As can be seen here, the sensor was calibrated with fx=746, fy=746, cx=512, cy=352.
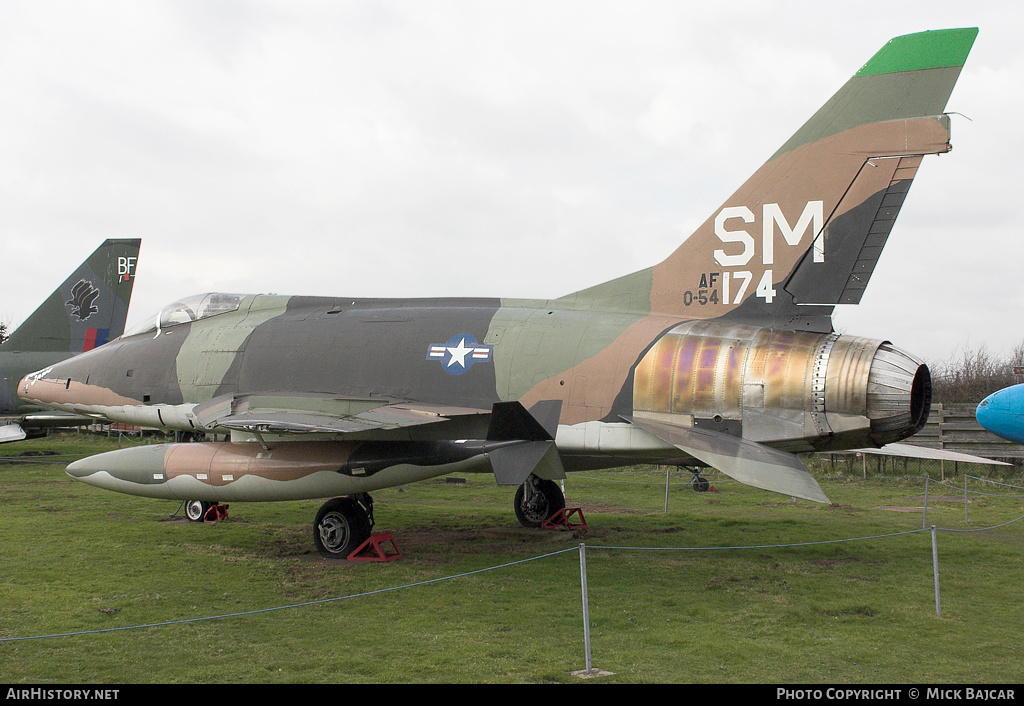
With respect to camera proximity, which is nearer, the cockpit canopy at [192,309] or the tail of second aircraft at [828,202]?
the tail of second aircraft at [828,202]

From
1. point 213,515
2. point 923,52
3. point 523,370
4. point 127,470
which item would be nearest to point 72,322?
point 213,515

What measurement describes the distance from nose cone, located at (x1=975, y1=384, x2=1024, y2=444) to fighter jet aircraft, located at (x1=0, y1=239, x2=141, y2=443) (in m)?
19.4

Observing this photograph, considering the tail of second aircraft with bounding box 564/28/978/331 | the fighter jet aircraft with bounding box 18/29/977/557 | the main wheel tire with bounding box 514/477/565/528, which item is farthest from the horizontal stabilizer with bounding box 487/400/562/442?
the main wheel tire with bounding box 514/477/565/528

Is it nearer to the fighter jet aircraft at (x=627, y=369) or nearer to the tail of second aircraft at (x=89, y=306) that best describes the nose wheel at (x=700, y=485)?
the fighter jet aircraft at (x=627, y=369)

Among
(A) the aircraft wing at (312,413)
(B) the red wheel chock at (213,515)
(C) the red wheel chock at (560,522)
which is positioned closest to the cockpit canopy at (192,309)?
(A) the aircraft wing at (312,413)

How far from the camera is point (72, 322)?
19500 millimetres

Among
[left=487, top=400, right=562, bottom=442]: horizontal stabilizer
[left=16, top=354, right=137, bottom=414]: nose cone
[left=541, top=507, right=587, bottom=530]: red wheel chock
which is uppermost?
[left=16, top=354, right=137, bottom=414]: nose cone

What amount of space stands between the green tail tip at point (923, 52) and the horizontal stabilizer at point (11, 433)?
20.2 m

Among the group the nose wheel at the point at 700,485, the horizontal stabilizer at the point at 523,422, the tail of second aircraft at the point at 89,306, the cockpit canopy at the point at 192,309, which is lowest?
the nose wheel at the point at 700,485

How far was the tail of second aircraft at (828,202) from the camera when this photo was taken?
7.44 metres

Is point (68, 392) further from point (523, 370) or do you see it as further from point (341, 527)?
point (523, 370)

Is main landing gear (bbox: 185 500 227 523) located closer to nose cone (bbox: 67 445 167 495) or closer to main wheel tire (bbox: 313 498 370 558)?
nose cone (bbox: 67 445 167 495)

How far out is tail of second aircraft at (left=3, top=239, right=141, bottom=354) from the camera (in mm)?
19078
